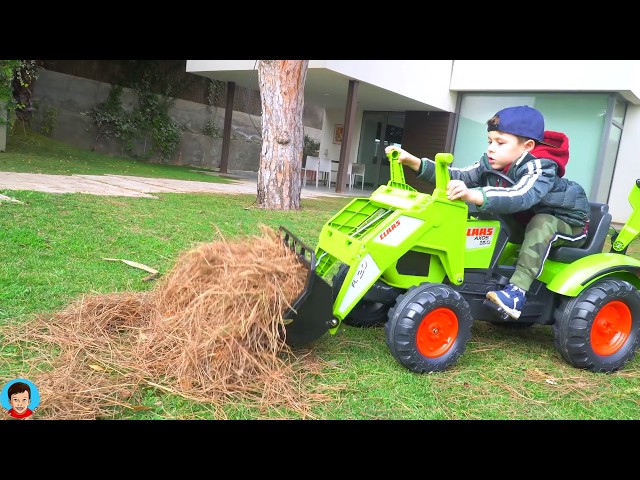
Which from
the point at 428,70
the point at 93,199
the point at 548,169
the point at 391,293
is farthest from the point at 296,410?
the point at 428,70

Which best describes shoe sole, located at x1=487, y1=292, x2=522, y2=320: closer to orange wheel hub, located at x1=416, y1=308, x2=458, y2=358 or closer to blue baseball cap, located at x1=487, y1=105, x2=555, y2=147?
orange wheel hub, located at x1=416, y1=308, x2=458, y2=358

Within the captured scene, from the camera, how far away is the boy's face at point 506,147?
3102 mm

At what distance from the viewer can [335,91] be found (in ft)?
51.8

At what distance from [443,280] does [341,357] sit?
0.74 meters

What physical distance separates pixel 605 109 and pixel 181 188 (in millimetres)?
10481

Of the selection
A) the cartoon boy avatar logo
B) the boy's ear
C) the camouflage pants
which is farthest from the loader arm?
the cartoon boy avatar logo

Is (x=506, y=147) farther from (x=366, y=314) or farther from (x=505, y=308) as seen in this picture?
(x=366, y=314)

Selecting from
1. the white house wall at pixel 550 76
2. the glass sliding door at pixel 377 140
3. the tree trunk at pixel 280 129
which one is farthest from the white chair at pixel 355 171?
the tree trunk at pixel 280 129

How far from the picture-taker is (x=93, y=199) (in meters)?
6.76

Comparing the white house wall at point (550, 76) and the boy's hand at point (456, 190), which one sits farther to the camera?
the white house wall at point (550, 76)

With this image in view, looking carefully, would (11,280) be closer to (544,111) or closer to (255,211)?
(255,211)

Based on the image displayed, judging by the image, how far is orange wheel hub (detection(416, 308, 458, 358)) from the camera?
2752 millimetres

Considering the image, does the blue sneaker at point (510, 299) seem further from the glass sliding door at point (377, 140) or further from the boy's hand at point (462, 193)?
the glass sliding door at point (377, 140)

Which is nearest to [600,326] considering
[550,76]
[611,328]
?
[611,328]
